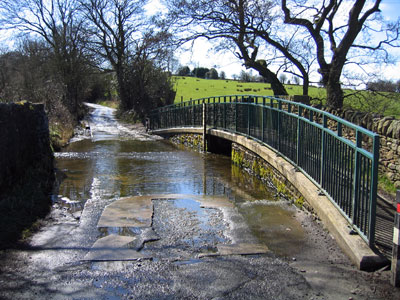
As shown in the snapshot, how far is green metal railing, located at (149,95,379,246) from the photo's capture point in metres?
4.15

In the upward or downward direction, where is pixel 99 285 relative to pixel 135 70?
downward

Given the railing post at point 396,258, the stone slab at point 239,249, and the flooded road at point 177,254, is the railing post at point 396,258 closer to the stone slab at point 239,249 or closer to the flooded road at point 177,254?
the flooded road at point 177,254

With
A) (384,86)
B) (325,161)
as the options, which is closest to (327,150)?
(325,161)

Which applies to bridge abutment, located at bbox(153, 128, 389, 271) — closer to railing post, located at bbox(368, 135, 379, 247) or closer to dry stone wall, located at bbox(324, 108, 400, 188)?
railing post, located at bbox(368, 135, 379, 247)

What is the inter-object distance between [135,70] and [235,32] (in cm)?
1985

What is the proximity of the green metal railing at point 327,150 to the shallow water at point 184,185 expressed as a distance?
0.73 m

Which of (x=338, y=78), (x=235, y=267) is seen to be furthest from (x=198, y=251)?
(x=338, y=78)

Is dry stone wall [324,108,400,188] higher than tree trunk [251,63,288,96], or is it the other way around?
tree trunk [251,63,288,96]

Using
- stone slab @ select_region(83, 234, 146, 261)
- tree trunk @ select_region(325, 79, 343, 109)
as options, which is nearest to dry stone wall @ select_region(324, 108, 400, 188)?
stone slab @ select_region(83, 234, 146, 261)

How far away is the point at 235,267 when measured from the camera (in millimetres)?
4039

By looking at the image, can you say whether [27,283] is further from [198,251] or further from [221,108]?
[221,108]

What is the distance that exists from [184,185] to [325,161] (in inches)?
156

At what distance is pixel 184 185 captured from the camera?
349 inches

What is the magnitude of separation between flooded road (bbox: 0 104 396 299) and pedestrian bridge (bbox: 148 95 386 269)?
0.29m
